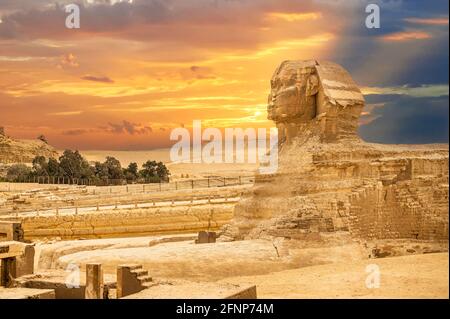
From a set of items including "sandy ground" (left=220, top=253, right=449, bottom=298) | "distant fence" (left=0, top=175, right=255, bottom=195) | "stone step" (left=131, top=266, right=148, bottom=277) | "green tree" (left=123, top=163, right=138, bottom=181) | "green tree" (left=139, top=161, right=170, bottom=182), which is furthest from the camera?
"green tree" (left=123, top=163, right=138, bottom=181)

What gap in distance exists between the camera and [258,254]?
12875 mm

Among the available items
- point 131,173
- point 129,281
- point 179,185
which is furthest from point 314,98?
point 131,173

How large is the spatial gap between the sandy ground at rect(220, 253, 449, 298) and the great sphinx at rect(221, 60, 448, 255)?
0.99 meters

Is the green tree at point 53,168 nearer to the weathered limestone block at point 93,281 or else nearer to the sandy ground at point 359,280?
the sandy ground at point 359,280

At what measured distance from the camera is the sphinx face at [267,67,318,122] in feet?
49.1

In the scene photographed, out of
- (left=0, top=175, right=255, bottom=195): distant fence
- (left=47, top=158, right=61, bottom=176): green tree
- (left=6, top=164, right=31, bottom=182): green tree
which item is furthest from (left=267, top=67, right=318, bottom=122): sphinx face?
(left=6, top=164, right=31, bottom=182): green tree

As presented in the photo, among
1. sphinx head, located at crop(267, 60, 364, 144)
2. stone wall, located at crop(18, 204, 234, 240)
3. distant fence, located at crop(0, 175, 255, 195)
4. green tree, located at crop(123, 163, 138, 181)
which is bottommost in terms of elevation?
stone wall, located at crop(18, 204, 234, 240)

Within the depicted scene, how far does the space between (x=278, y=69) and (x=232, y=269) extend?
4958mm

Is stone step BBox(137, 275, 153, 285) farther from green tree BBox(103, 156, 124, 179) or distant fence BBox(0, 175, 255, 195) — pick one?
green tree BBox(103, 156, 124, 179)

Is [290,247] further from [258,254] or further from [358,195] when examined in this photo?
[358,195]

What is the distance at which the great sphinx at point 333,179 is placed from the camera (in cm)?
1376

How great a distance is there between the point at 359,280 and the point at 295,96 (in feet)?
15.7
